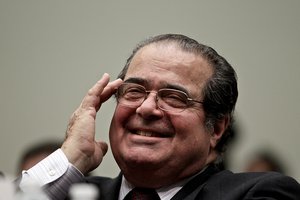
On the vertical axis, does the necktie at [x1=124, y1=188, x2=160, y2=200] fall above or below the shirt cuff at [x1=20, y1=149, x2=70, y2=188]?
below

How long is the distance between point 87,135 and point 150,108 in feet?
0.75

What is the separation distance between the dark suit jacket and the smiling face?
2.0 inches

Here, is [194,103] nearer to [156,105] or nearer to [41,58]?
[156,105]

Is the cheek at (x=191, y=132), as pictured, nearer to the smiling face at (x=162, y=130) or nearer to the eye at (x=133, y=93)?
the smiling face at (x=162, y=130)

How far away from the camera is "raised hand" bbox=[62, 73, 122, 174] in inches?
67.5

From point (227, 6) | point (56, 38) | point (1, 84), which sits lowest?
point (1, 84)

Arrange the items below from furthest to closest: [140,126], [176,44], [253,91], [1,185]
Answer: [253,91]
[176,44]
[140,126]
[1,185]

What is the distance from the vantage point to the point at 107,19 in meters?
3.58

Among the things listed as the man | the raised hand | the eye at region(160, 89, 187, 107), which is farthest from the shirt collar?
the eye at region(160, 89, 187, 107)

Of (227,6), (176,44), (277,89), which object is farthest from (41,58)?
(176,44)

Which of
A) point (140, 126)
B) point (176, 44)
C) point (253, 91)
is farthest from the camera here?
point (253, 91)

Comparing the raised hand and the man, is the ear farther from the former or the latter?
the raised hand

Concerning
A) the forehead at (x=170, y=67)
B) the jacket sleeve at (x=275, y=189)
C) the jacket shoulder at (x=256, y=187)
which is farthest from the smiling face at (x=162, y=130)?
the jacket sleeve at (x=275, y=189)

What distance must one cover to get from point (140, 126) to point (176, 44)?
0.31m
